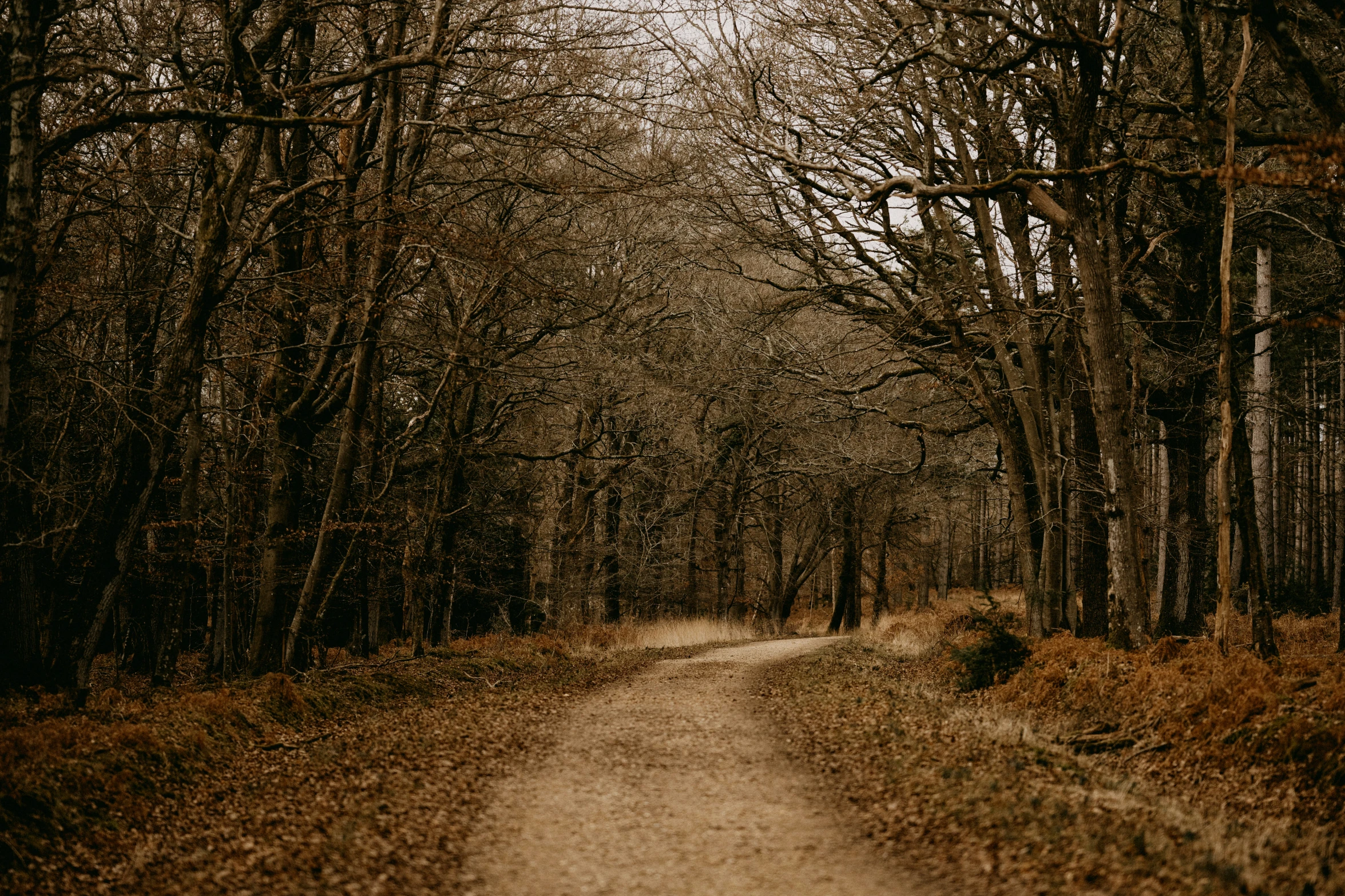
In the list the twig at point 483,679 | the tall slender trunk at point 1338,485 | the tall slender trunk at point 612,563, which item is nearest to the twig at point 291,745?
the twig at point 483,679

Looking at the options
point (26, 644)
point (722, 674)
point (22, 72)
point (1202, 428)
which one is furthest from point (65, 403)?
point (1202, 428)

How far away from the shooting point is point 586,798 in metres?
6.63

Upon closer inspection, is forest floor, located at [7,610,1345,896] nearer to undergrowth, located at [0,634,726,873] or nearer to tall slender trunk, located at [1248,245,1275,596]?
undergrowth, located at [0,634,726,873]

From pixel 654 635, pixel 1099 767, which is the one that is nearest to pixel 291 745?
pixel 1099 767

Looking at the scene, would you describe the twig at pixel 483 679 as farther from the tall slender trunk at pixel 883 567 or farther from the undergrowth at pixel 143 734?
the tall slender trunk at pixel 883 567

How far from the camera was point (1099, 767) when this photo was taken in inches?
305

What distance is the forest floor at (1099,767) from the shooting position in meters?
4.96

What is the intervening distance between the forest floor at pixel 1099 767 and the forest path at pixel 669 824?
0.37 meters

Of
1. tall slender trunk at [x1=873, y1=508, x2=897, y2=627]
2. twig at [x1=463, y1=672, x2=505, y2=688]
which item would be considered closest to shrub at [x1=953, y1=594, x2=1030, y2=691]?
twig at [x1=463, y1=672, x2=505, y2=688]

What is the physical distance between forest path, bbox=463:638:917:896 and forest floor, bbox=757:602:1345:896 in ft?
1.21

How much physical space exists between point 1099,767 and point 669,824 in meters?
4.09

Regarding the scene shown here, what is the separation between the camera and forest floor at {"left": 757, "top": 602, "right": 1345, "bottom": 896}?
496 centimetres

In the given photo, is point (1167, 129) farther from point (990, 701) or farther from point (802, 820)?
point (802, 820)

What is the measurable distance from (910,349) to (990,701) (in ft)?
21.3
